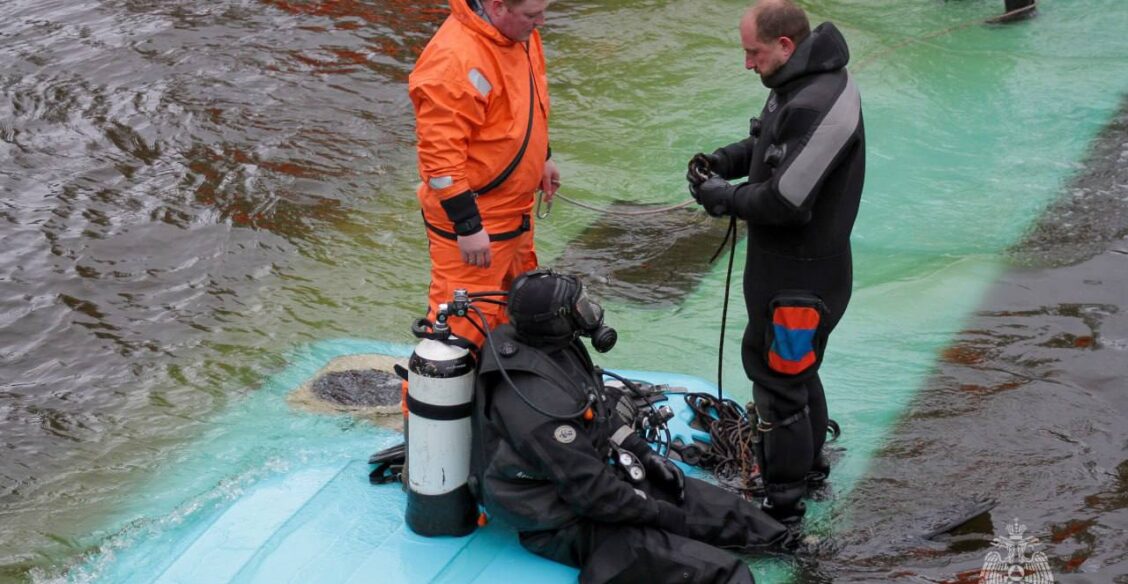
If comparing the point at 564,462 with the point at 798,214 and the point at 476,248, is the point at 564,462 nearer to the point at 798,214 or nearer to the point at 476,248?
the point at 476,248

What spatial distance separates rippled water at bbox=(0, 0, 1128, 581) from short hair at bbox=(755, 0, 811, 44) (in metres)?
1.82

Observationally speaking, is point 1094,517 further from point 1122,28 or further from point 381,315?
point 1122,28

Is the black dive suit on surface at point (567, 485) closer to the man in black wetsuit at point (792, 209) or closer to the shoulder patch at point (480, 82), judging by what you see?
the man in black wetsuit at point (792, 209)

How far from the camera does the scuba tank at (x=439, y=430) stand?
366 cm

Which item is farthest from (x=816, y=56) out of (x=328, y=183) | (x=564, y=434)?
(x=328, y=183)

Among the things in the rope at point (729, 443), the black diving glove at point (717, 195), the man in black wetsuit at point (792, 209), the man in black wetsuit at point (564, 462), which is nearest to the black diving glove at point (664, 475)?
the man in black wetsuit at point (564, 462)

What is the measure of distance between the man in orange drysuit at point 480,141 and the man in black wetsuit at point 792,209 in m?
0.64

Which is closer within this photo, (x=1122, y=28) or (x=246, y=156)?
(x=246, y=156)

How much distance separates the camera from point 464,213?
3842mm

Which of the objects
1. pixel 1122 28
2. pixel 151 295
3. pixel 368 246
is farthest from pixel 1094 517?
pixel 1122 28

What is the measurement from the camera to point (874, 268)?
245 inches

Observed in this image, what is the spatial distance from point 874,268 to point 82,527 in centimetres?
415

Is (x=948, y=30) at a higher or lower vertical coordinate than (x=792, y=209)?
lower

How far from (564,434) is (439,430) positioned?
486 millimetres
